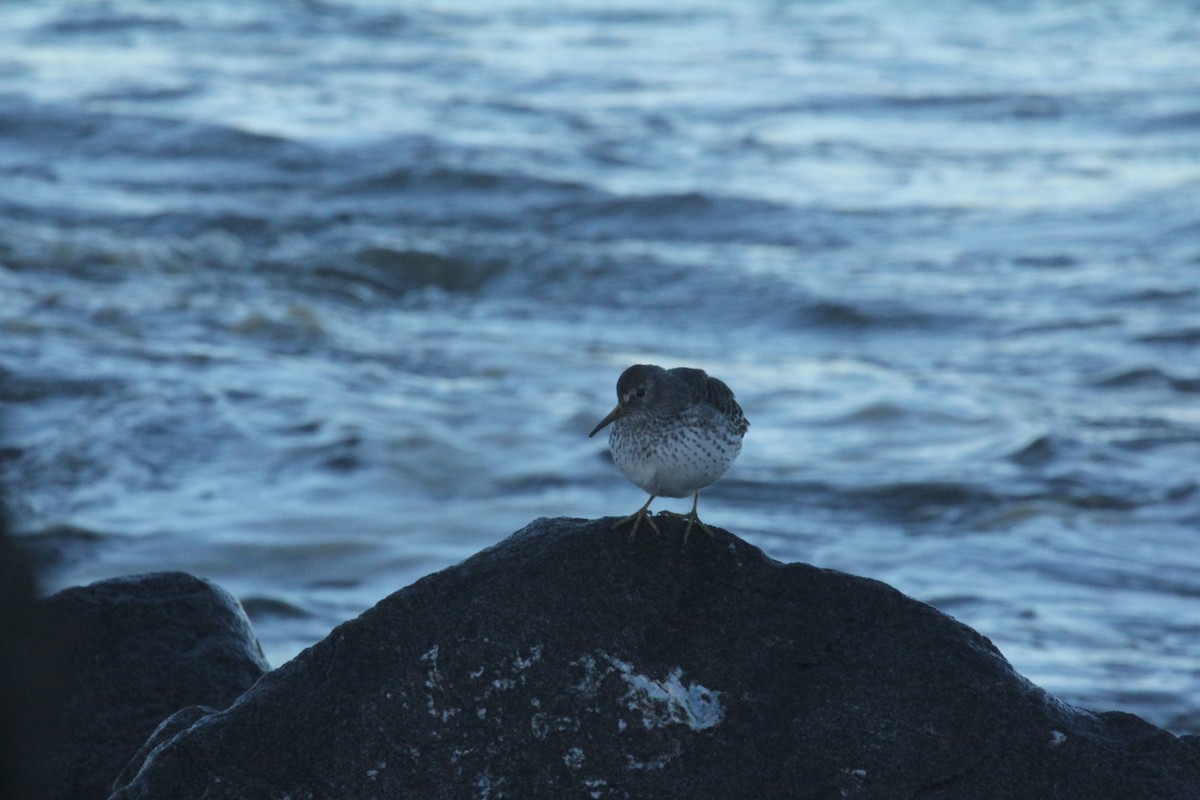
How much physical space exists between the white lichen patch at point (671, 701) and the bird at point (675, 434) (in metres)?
0.53

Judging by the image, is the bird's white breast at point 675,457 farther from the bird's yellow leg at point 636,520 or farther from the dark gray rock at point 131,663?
the dark gray rock at point 131,663

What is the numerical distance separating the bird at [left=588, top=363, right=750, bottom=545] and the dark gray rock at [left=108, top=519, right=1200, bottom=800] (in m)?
0.46

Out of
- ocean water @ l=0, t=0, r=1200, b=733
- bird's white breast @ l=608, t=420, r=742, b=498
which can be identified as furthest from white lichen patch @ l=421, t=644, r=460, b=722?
ocean water @ l=0, t=0, r=1200, b=733

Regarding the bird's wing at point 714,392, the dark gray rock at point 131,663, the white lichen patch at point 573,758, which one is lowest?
the dark gray rock at point 131,663

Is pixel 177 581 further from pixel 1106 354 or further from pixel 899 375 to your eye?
pixel 1106 354

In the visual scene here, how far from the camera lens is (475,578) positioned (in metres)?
3.29

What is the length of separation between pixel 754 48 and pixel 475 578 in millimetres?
22402

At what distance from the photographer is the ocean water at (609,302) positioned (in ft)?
26.8

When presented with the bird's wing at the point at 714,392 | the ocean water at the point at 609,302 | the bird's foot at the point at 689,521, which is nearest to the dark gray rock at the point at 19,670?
the bird's foot at the point at 689,521

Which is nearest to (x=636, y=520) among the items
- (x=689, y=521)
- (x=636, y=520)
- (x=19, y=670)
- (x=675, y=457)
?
(x=636, y=520)

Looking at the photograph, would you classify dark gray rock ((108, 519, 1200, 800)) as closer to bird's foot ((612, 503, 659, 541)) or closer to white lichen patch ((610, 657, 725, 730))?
white lichen patch ((610, 657, 725, 730))

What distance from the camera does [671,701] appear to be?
307cm

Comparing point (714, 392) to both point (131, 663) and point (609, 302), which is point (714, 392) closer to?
point (131, 663)

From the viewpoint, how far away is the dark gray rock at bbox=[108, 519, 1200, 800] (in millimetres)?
3014
